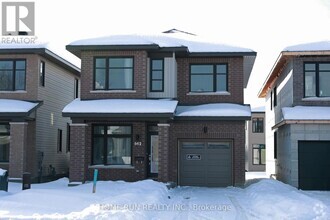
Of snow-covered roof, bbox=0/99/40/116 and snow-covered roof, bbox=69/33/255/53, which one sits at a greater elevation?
snow-covered roof, bbox=69/33/255/53

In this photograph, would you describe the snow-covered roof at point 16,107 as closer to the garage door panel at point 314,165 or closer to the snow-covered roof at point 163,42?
the snow-covered roof at point 163,42

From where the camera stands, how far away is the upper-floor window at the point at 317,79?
23.7m

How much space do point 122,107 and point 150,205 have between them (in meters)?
8.12

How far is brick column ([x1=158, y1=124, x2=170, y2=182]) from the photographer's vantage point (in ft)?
73.8

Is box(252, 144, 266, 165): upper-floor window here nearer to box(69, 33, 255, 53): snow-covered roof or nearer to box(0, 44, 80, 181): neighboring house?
box(69, 33, 255, 53): snow-covered roof

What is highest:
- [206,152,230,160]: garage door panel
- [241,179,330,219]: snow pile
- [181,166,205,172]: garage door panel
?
[206,152,230,160]: garage door panel

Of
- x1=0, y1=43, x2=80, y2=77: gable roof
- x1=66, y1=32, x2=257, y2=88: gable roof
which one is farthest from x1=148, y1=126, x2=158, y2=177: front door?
x1=0, y1=43, x2=80, y2=77: gable roof

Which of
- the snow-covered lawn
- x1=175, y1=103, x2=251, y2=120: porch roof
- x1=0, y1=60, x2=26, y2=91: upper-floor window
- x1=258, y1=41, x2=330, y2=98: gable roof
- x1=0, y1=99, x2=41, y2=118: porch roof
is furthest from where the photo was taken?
x1=0, y1=60, x2=26, y2=91: upper-floor window

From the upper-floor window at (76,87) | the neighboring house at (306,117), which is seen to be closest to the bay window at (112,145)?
the neighboring house at (306,117)

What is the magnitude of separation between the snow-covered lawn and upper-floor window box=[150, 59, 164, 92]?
5866mm

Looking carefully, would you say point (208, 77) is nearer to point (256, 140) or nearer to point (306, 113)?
point (306, 113)

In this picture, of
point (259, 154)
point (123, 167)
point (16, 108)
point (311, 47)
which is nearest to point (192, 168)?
point (123, 167)

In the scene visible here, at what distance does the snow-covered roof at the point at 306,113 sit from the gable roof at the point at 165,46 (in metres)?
3.69

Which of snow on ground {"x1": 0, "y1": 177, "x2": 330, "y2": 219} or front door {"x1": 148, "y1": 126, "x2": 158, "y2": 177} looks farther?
front door {"x1": 148, "y1": 126, "x2": 158, "y2": 177}
